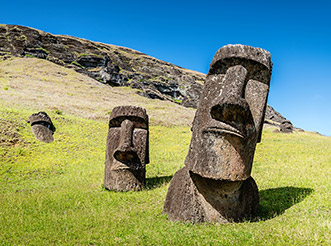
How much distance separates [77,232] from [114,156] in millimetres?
4502

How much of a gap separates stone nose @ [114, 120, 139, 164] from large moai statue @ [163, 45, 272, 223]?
370cm

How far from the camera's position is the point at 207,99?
21.6 ft

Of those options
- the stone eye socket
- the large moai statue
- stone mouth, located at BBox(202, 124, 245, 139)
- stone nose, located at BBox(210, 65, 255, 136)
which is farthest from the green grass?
the stone eye socket

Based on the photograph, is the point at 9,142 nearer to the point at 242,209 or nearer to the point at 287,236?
the point at 242,209

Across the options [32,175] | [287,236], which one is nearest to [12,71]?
[32,175]

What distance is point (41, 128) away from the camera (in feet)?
64.1

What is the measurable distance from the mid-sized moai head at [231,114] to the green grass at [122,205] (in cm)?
138

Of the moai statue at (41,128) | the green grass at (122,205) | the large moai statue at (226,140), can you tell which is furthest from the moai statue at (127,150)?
the moai statue at (41,128)

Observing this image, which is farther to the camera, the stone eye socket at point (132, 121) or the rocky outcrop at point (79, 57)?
the rocky outcrop at point (79, 57)

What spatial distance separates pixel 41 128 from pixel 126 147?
1220 cm

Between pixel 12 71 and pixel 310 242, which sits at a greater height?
pixel 12 71

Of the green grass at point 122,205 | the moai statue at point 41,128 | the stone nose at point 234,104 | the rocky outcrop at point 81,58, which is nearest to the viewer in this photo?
the green grass at point 122,205

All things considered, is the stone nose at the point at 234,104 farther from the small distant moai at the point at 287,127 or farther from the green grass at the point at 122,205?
the small distant moai at the point at 287,127

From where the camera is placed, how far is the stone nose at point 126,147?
33.0ft
